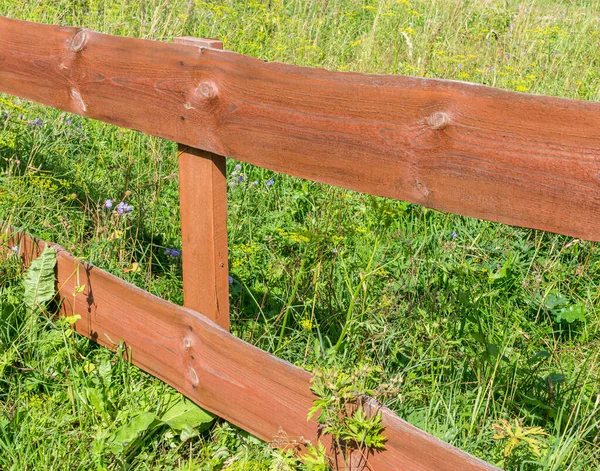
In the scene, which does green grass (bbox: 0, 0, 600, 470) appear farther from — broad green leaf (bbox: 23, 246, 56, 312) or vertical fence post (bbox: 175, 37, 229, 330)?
vertical fence post (bbox: 175, 37, 229, 330)

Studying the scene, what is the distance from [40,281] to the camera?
2.70m

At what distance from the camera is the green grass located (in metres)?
2.24


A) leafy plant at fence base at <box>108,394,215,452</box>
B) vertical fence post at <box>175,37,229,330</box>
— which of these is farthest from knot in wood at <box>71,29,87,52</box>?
leafy plant at fence base at <box>108,394,215,452</box>

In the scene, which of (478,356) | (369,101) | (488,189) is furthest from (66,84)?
(478,356)

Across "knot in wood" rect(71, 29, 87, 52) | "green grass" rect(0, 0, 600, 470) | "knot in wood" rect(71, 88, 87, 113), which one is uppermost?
"knot in wood" rect(71, 29, 87, 52)

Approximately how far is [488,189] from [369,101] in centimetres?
36

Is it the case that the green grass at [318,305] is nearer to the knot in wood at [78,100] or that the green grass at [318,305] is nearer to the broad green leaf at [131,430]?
the broad green leaf at [131,430]

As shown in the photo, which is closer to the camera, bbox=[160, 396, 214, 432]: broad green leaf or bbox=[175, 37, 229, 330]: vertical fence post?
bbox=[175, 37, 229, 330]: vertical fence post

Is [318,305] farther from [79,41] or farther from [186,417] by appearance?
[79,41]

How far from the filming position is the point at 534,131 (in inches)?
53.4

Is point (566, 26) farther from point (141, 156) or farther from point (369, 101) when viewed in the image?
point (369, 101)

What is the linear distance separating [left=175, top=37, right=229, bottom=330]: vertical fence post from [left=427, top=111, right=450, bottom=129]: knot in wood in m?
0.79

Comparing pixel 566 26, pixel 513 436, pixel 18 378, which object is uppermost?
pixel 566 26

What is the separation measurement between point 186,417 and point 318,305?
71cm
